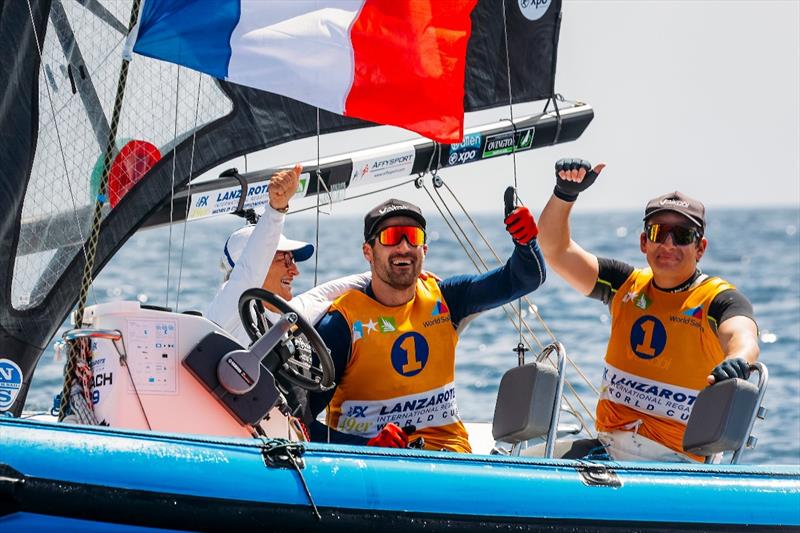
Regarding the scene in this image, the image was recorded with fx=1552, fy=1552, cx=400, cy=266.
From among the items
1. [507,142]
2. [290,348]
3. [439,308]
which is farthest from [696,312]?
[507,142]

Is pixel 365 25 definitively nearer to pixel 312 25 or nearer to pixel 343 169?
pixel 312 25

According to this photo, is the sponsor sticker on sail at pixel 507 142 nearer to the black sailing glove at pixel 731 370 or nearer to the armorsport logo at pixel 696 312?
the armorsport logo at pixel 696 312

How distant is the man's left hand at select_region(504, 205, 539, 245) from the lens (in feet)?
15.4

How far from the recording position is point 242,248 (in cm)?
525

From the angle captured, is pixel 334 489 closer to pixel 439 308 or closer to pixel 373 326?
pixel 373 326

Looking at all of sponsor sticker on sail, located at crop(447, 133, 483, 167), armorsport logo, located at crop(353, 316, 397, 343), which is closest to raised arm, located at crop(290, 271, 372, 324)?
armorsport logo, located at crop(353, 316, 397, 343)

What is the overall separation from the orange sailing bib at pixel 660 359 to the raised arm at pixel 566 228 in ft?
0.68

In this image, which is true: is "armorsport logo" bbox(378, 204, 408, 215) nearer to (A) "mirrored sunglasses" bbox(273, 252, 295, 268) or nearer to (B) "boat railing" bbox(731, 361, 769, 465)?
(A) "mirrored sunglasses" bbox(273, 252, 295, 268)

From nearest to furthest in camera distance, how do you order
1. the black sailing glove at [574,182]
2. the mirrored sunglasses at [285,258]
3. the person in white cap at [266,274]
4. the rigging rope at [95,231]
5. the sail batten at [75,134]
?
the rigging rope at [95,231], the person in white cap at [266,274], the black sailing glove at [574,182], the sail batten at [75,134], the mirrored sunglasses at [285,258]

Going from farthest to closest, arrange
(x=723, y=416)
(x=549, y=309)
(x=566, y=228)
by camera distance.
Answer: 1. (x=549, y=309)
2. (x=566, y=228)
3. (x=723, y=416)

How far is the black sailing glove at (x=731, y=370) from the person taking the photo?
4.32 metres

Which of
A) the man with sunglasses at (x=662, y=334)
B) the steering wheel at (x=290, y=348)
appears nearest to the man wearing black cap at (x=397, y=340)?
the steering wheel at (x=290, y=348)

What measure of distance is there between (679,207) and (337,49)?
1181 mm

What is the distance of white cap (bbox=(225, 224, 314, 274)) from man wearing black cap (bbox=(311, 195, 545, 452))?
21.0 inches
